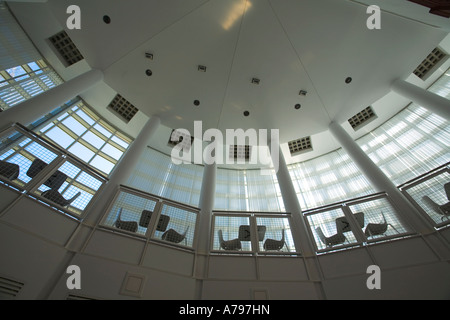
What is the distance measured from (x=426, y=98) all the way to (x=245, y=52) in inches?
293

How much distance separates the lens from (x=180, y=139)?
1374 centimetres

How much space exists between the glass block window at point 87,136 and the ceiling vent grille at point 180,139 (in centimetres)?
317

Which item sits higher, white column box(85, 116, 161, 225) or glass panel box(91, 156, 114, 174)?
glass panel box(91, 156, 114, 174)

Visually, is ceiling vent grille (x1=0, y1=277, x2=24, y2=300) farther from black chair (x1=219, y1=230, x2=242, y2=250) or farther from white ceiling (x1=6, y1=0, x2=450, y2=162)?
white ceiling (x1=6, y1=0, x2=450, y2=162)

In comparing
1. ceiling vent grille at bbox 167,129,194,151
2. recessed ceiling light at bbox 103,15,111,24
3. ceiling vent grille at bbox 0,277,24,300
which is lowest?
ceiling vent grille at bbox 0,277,24,300

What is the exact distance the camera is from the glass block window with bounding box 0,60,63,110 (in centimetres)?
902

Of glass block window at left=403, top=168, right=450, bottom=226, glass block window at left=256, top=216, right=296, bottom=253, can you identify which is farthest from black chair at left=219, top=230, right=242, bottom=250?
glass block window at left=403, top=168, right=450, bottom=226

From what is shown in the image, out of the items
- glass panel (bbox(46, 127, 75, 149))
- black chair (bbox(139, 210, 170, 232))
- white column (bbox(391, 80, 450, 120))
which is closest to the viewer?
black chair (bbox(139, 210, 170, 232))

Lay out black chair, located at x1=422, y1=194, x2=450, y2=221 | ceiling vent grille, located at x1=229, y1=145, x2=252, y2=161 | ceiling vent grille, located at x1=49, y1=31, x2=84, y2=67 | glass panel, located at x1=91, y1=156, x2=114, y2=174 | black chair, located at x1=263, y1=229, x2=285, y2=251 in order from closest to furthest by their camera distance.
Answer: black chair, located at x1=422, y1=194, x2=450, y2=221 → black chair, located at x1=263, y1=229, x2=285, y2=251 → ceiling vent grille, located at x1=49, y1=31, x2=84, y2=67 → glass panel, located at x1=91, y1=156, x2=114, y2=174 → ceiling vent grille, located at x1=229, y1=145, x2=252, y2=161

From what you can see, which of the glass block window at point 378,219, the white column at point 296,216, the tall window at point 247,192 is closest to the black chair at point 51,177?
the white column at point 296,216

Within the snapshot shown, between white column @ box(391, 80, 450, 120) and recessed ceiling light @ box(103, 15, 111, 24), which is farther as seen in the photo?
recessed ceiling light @ box(103, 15, 111, 24)

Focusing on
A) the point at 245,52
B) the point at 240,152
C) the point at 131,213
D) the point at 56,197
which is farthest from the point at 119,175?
the point at 240,152

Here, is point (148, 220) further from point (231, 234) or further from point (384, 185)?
point (384, 185)

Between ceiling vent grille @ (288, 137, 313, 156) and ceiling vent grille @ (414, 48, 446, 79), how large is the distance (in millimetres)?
6374
